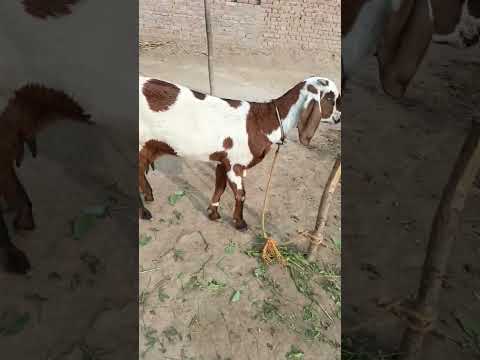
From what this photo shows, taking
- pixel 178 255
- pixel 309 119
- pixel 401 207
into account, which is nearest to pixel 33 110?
pixel 178 255

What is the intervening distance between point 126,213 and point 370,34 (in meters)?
2.61

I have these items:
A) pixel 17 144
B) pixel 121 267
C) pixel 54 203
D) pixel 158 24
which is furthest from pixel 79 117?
pixel 158 24

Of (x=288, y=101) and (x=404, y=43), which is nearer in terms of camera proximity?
(x=404, y=43)

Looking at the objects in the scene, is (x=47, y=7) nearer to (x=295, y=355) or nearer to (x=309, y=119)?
(x=309, y=119)

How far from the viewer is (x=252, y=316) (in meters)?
2.93

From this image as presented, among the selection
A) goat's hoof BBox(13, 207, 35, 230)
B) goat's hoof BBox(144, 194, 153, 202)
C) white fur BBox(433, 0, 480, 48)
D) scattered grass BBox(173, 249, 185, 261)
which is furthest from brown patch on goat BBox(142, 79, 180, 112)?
white fur BBox(433, 0, 480, 48)

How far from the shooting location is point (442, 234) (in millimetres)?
2154

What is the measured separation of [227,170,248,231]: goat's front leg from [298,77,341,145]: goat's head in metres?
0.67

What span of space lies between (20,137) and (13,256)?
88 cm

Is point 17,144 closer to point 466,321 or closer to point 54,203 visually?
point 54,203

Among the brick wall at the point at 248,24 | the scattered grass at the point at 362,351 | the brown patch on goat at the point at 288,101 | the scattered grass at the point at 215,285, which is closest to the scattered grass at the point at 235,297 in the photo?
the scattered grass at the point at 215,285

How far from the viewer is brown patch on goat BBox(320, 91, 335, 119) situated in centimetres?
329

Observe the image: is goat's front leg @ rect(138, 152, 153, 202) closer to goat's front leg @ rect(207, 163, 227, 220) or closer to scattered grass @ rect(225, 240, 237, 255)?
goat's front leg @ rect(207, 163, 227, 220)

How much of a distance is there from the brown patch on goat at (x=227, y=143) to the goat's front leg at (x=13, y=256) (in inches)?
69.5
